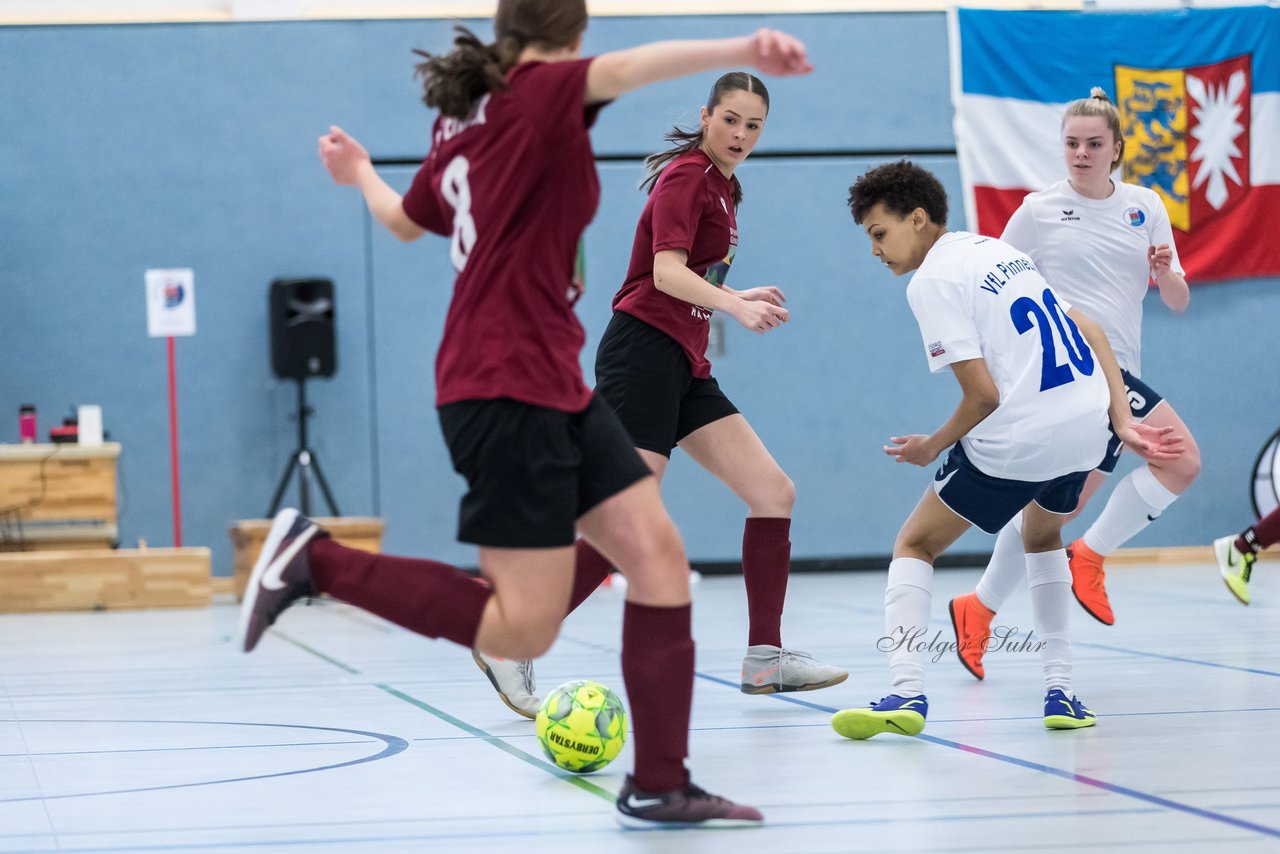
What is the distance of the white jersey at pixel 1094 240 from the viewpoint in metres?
4.75

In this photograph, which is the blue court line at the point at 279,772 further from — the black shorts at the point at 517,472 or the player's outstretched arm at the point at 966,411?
the player's outstretched arm at the point at 966,411

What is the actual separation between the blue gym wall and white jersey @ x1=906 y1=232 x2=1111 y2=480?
255 inches

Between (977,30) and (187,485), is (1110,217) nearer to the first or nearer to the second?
(977,30)

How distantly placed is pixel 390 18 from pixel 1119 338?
6.19 m

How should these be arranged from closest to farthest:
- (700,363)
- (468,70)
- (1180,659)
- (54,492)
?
(468,70) → (700,363) → (1180,659) → (54,492)

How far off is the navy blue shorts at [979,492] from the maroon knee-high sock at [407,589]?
123 cm

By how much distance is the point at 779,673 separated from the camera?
13.0 feet

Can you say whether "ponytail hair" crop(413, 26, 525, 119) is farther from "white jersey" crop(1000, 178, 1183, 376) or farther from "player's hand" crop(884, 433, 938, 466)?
"white jersey" crop(1000, 178, 1183, 376)

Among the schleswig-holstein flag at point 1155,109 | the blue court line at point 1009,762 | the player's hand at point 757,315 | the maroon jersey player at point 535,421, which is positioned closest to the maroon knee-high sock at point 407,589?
the maroon jersey player at point 535,421

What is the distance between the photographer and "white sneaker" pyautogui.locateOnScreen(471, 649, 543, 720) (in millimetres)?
3615

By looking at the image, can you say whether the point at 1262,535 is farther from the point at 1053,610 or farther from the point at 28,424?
the point at 28,424

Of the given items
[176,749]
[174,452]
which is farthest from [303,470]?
[176,749]

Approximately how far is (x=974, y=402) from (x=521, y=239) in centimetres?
123

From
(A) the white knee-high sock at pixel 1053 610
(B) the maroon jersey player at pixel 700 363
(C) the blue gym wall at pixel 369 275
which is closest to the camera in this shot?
(A) the white knee-high sock at pixel 1053 610
